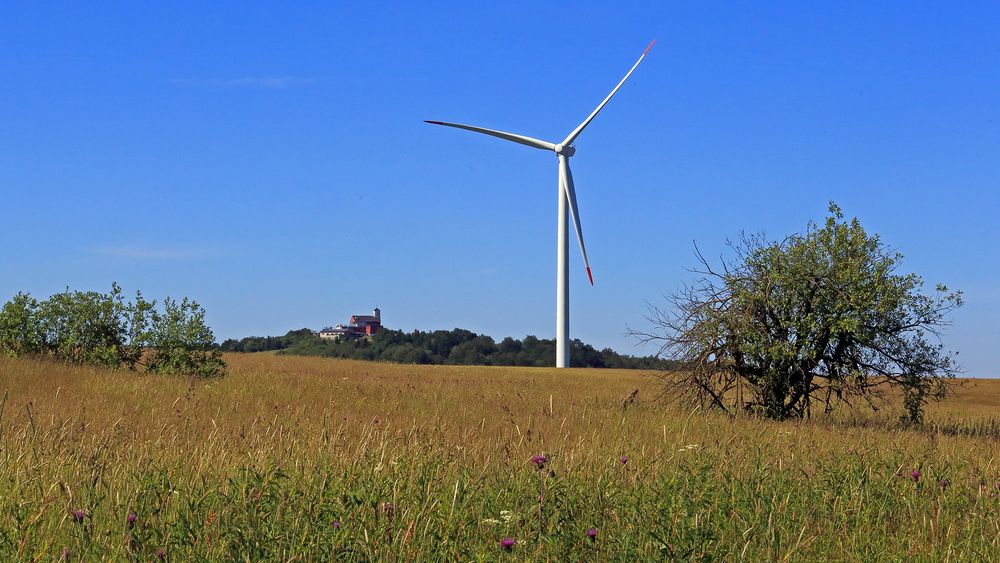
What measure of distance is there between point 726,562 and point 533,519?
134cm

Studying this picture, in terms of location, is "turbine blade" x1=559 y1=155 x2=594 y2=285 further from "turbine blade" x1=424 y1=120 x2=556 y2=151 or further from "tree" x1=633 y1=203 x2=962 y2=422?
"tree" x1=633 y1=203 x2=962 y2=422

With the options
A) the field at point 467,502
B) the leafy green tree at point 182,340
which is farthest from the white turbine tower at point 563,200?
the field at point 467,502

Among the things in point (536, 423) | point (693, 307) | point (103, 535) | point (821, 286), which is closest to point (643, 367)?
point (693, 307)

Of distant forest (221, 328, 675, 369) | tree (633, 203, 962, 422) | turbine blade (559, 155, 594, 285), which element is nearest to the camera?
tree (633, 203, 962, 422)

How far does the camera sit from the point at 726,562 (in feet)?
18.3

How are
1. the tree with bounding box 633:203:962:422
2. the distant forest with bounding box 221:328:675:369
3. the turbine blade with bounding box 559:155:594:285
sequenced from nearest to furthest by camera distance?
1. the tree with bounding box 633:203:962:422
2. the turbine blade with bounding box 559:155:594:285
3. the distant forest with bounding box 221:328:675:369

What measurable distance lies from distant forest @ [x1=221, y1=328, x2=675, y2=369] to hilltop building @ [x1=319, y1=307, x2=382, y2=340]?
700 centimetres

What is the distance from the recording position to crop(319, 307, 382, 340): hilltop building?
95206 millimetres

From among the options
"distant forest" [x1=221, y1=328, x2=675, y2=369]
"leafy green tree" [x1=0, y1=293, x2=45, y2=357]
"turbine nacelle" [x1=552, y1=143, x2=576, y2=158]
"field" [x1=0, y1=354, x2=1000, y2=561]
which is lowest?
"field" [x1=0, y1=354, x2=1000, y2=561]

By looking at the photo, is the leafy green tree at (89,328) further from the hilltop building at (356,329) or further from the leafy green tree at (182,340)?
the hilltop building at (356,329)

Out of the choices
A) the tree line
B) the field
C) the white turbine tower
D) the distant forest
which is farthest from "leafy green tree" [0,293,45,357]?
the distant forest

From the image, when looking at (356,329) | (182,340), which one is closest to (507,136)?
(182,340)

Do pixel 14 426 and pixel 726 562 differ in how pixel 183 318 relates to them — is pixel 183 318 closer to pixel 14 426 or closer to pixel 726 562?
pixel 14 426

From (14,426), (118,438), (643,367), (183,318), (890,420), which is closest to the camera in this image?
(118,438)
